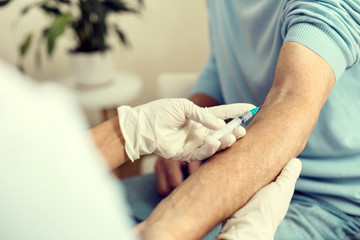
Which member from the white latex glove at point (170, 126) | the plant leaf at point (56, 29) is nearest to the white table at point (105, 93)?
the plant leaf at point (56, 29)

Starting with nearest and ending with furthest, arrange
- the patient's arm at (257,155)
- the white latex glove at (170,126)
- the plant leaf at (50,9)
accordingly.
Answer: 1. the patient's arm at (257,155)
2. the white latex glove at (170,126)
3. the plant leaf at (50,9)

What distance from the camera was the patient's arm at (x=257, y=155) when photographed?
466 millimetres

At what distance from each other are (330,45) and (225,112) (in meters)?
0.22

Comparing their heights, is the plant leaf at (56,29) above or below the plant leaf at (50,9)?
below

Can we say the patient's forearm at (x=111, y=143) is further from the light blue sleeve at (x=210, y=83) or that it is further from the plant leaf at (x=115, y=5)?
the plant leaf at (x=115, y=5)

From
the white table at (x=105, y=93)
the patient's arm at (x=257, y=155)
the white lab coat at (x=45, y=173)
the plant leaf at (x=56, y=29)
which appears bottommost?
the white table at (x=105, y=93)

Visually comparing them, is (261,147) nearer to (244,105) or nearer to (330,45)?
(244,105)

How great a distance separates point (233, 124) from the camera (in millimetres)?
551

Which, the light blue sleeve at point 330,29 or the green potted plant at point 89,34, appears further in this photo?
the green potted plant at point 89,34

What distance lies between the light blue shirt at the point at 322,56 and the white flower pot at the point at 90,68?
0.89 m

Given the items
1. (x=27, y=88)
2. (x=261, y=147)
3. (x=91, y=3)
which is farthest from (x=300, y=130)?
(x=91, y=3)

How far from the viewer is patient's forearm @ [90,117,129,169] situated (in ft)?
1.93

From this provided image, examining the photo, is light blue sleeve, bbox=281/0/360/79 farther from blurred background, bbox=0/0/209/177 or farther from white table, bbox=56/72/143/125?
blurred background, bbox=0/0/209/177

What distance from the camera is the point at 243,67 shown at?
0.80 m
